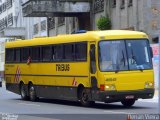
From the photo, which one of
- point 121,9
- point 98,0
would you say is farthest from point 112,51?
point 98,0

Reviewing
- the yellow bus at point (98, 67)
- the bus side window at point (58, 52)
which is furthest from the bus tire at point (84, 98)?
the bus side window at point (58, 52)

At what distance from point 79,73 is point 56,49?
2.54 metres

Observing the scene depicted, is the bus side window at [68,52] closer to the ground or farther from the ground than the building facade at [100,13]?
closer to the ground

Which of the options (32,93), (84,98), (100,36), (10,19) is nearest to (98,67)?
(100,36)

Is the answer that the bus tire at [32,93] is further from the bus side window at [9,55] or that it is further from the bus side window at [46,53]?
the bus side window at [9,55]

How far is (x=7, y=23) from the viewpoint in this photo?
3782 inches

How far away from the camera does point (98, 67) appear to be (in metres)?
21.7

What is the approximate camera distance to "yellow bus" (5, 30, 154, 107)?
21547 mm

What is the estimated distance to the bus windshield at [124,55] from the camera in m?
21.7

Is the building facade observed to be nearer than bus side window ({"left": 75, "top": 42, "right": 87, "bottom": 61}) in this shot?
No

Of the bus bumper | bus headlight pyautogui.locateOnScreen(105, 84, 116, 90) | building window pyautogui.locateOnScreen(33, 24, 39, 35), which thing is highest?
building window pyautogui.locateOnScreen(33, 24, 39, 35)

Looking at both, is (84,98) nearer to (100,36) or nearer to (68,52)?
(68,52)

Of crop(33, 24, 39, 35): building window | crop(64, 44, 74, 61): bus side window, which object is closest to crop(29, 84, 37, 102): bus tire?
→ crop(64, 44, 74, 61): bus side window

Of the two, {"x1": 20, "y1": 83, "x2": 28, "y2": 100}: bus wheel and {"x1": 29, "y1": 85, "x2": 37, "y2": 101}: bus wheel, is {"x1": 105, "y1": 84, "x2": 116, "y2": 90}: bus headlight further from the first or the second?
{"x1": 20, "y1": 83, "x2": 28, "y2": 100}: bus wheel
